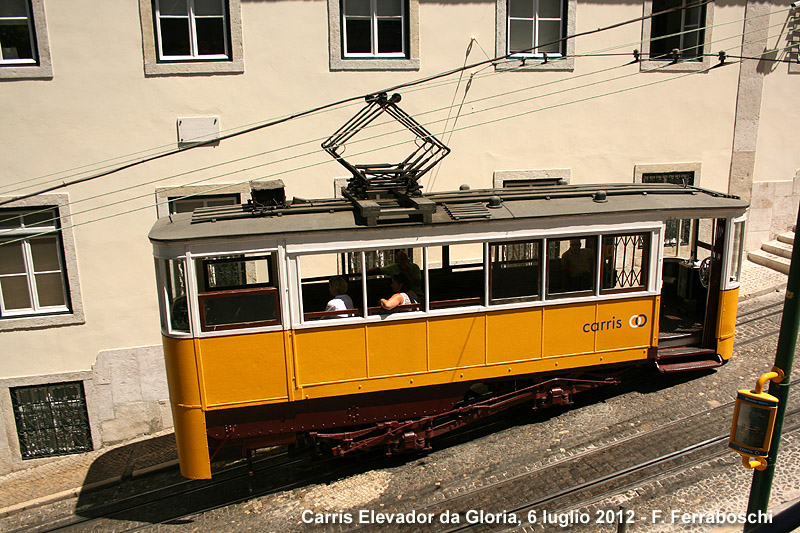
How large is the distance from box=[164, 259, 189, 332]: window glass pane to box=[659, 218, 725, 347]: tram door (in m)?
6.75

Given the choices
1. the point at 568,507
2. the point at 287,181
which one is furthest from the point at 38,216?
the point at 568,507

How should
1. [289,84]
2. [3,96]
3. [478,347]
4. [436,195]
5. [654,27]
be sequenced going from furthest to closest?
[654,27] → [289,84] → [3,96] → [436,195] → [478,347]

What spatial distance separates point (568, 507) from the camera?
6758 mm

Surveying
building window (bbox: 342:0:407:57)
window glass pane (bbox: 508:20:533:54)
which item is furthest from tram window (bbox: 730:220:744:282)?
building window (bbox: 342:0:407:57)

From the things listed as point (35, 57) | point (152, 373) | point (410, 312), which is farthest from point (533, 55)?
point (152, 373)

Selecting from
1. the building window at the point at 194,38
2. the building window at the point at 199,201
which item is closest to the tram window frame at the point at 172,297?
the building window at the point at 199,201

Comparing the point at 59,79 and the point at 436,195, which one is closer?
the point at 436,195

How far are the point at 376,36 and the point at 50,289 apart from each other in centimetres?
744

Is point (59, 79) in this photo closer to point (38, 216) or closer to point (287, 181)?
point (38, 216)

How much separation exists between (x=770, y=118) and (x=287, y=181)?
Answer: 1040 centimetres

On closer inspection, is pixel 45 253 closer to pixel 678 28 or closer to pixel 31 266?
pixel 31 266

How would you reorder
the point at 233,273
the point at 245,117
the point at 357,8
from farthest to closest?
the point at 357,8 → the point at 245,117 → the point at 233,273

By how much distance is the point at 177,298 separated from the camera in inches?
273

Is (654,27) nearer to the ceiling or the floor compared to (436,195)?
nearer to the ceiling
